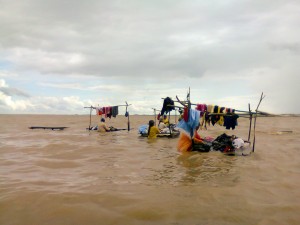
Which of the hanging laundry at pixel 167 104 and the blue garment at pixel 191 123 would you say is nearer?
the blue garment at pixel 191 123

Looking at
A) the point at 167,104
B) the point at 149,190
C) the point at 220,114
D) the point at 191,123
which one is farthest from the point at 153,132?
the point at 149,190

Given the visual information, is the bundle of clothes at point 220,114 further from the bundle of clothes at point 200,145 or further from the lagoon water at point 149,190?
the lagoon water at point 149,190

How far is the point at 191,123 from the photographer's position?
12461 millimetres

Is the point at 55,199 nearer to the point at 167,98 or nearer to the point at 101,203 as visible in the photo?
the point at 101,203

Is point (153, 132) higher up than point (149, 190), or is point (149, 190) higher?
point (153, 132)

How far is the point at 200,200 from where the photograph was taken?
6.61 m

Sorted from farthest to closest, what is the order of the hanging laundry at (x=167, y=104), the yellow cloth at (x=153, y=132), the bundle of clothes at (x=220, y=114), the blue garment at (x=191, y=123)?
the yellow cloth at (x=153, y=132) < the bundle of clothes at (x=220, y=114) < the hanging laundry at (x=167, y=104) < the blue garment at (x=191, y=123)

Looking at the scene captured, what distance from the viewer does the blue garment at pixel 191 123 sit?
1246 cm

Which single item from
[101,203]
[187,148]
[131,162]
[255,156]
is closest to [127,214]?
[101,203]

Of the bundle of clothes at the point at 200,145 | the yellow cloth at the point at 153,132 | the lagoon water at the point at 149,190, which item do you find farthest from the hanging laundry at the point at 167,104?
the yellow cloth at the point at 153,132

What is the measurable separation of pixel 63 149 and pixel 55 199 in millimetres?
8737

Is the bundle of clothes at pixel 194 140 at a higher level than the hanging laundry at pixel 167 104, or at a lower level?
lower

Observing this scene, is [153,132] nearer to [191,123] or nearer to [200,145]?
[200,145]

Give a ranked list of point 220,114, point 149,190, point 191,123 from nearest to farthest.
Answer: point 149,190 → point 191,123 → point 220,114
